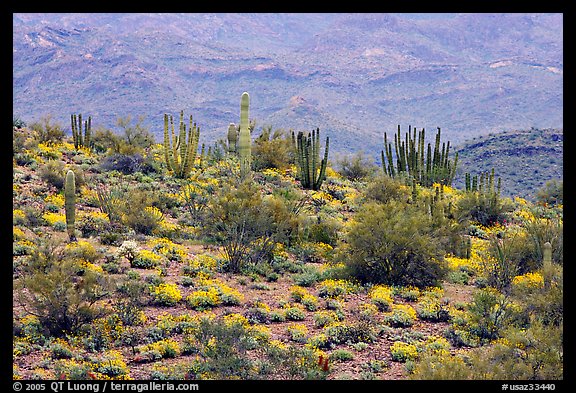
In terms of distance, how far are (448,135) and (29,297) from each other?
6036 inches

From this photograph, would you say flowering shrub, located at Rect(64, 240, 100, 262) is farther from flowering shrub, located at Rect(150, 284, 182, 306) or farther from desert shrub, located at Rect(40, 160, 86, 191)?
desert shrub, located at Rect(40, 160, 86, 191)

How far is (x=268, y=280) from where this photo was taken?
697 inches

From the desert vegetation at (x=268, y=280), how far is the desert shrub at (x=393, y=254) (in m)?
0.03

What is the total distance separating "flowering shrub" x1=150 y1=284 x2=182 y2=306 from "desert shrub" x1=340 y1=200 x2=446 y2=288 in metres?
4.48

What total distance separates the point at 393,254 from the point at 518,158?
177 ft

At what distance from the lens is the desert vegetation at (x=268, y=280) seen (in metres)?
12.2

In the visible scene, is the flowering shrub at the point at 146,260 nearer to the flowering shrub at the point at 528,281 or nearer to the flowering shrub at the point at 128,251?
the flowering shrub at the point at 128,251

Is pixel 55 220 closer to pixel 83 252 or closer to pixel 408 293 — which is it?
pixel 83 252

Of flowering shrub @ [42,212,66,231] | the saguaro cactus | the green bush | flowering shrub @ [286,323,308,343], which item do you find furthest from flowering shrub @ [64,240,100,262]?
the green bush

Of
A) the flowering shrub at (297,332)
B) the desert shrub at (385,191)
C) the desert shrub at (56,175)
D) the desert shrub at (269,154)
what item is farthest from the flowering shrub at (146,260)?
the desert shrub at (269,154)

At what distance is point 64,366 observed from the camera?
38.3ft

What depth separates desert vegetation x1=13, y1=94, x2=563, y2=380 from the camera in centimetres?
1223
